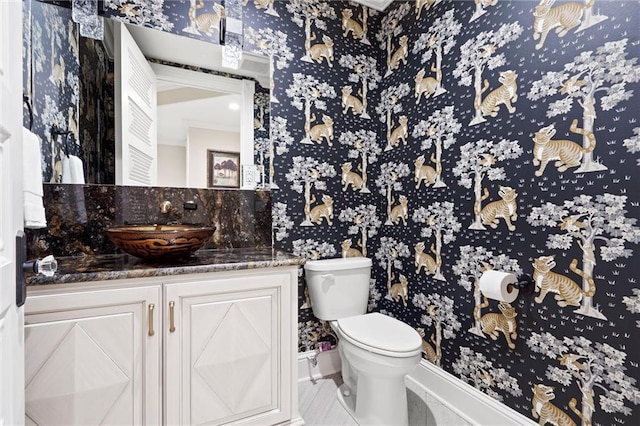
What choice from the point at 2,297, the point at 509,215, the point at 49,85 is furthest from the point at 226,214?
the point at 509,215

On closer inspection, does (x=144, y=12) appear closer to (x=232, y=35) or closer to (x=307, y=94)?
(x=232, y=35)

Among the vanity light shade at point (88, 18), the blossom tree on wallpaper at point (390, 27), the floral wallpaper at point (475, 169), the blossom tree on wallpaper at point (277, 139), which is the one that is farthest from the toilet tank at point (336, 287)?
the vanity light shade at point (88, 18)

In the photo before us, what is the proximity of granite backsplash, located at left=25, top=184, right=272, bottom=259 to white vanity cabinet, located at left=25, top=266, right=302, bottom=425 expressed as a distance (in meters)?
0.53

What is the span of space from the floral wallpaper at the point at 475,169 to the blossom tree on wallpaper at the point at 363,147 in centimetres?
1

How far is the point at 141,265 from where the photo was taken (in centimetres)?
134

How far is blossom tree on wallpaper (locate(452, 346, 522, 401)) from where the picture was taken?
4.89ft

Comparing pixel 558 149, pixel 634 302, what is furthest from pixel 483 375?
pixel 558 149

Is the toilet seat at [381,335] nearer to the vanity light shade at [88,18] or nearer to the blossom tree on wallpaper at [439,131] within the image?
the blossom tree on wallpaper at [439,131]

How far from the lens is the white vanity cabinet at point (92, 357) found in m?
1.12

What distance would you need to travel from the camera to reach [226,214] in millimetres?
1925

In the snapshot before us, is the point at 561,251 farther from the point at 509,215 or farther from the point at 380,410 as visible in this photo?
the point at 380,410

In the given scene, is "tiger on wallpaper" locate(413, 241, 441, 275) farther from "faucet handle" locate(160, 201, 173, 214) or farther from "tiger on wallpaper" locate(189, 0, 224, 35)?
"tiger on wallpaper" locate(189, 0, 224, 35)

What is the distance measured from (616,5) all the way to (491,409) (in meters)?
1.75

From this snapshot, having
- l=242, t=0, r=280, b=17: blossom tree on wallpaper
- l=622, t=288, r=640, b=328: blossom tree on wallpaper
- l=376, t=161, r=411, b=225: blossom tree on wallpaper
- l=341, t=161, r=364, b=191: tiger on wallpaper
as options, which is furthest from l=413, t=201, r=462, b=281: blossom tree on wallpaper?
Answer: l=242, t=0, r=280, b=17: blossom tree on wallpaper
